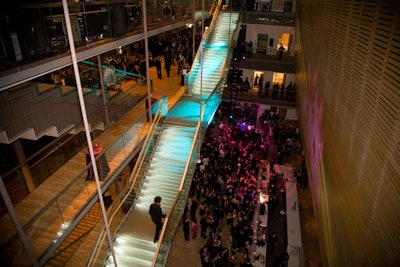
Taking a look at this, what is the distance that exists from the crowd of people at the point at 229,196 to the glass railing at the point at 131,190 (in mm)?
2689

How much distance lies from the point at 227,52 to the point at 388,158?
1320 cm

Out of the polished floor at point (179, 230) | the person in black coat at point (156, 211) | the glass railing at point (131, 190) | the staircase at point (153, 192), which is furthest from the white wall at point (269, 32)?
the person in black coat at point (156, 211)

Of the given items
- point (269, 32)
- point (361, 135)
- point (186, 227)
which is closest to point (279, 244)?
point (186, 227)

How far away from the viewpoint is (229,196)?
40.0 ft

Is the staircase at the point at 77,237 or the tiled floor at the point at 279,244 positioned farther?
the tiled floor at the point at 279,244

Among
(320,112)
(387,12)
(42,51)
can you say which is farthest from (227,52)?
(387,12)

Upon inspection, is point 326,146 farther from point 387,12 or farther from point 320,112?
point 387,12

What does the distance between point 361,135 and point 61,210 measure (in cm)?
653

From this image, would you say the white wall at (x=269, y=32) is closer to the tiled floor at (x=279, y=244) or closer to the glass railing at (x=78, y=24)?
the glass railing at (x=78, y=24)

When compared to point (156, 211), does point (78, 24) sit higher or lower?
higher

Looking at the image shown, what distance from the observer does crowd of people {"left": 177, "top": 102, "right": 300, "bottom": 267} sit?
1024cm

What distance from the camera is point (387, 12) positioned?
149 inches

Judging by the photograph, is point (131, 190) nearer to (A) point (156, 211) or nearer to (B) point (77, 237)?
(A) point (156, 211)

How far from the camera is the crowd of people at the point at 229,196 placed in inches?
403
